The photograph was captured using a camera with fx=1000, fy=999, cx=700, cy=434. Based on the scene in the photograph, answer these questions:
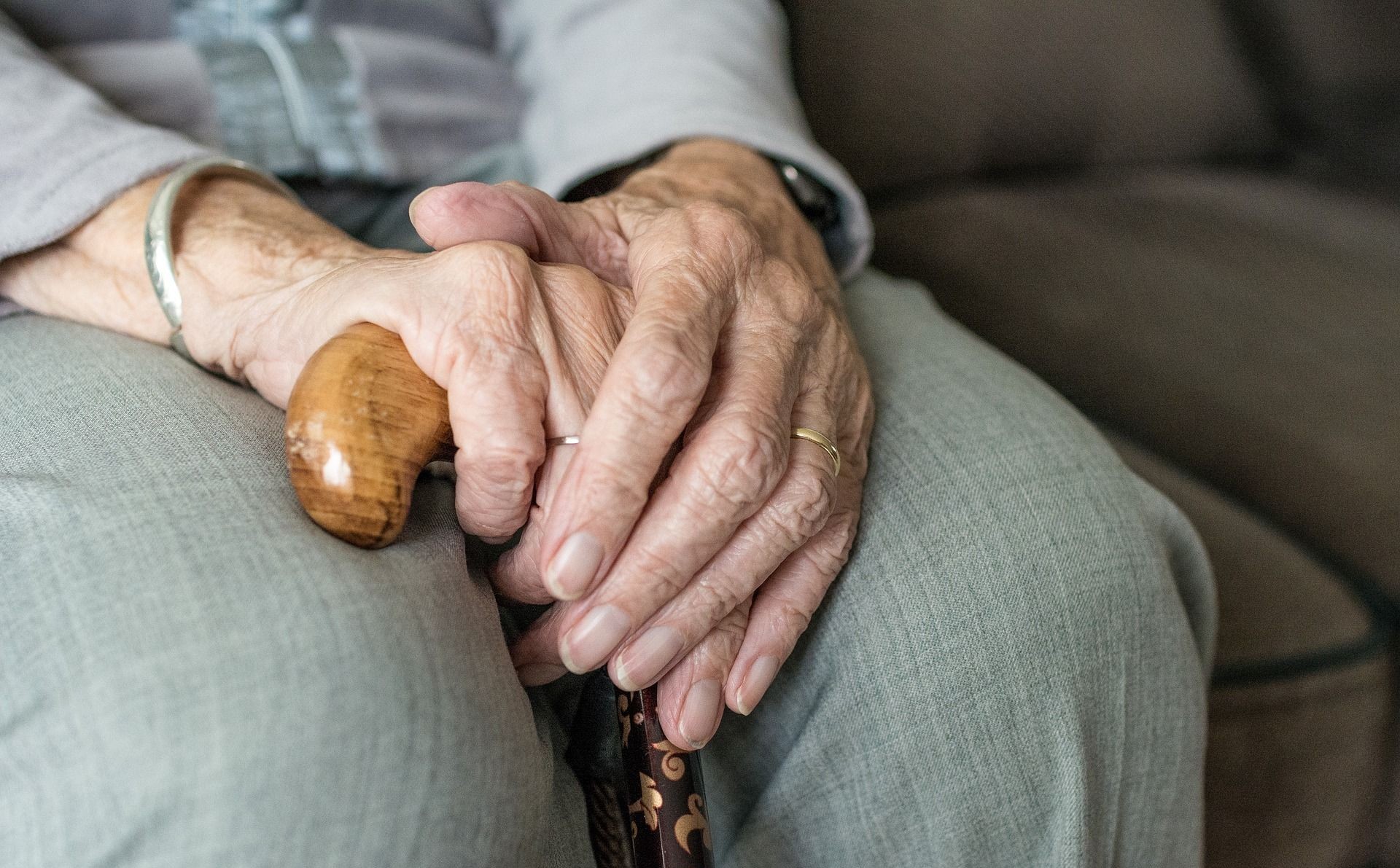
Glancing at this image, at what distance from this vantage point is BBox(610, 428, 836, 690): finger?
455 mm

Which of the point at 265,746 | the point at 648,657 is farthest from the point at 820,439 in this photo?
the point at 265,746

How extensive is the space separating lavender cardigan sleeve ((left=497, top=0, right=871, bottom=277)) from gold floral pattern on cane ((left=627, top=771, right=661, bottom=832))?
44 centimetres

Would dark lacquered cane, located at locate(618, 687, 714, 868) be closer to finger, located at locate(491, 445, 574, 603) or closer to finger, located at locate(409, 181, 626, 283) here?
finger, located at locate(491, 445, 574, 603)

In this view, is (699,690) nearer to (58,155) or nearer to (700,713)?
(700,713)

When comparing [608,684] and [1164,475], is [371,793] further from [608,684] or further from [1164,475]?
[1164,475]

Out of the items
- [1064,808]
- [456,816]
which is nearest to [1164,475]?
[1064,808]

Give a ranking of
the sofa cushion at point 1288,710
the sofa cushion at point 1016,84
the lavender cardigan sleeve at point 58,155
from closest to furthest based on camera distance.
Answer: the lavender cardigan sleeve at point 58,155 → the sofa cushion at point 1288,710 → the sofa cushion at point 1016,84

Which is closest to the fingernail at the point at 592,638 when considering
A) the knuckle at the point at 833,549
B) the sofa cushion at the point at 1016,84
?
the knuckle at the point at 833,549

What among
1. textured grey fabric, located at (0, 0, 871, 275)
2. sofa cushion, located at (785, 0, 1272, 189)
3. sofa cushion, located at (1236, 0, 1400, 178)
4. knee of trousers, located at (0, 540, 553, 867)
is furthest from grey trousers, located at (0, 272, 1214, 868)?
sofa cushion, located at (1236, 0, 1400, 178)

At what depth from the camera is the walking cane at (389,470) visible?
40cm

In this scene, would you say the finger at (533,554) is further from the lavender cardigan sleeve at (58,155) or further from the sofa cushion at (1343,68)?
the sofa cushion at (1343,68)

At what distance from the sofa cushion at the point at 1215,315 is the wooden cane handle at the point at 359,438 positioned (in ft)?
2.41

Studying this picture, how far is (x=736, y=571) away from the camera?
0.48 meters

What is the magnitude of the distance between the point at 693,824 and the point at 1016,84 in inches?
42.7
